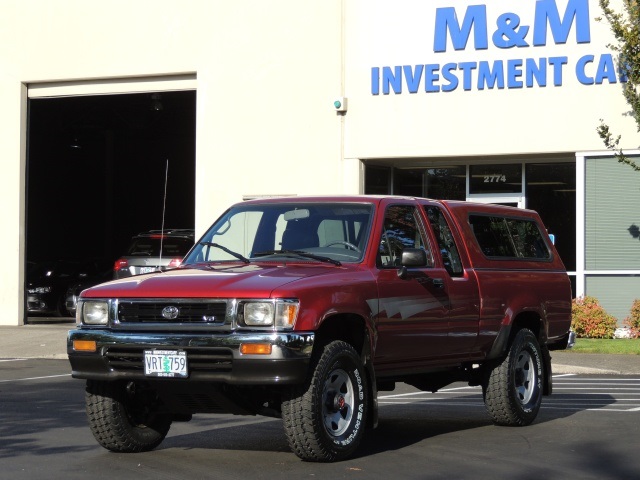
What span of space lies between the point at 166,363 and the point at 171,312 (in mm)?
365

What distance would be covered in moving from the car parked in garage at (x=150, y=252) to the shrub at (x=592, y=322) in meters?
7.07

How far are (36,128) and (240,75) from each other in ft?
55.3

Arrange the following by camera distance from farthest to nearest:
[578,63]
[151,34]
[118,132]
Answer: [118,132] → [151,34] → [578,63]

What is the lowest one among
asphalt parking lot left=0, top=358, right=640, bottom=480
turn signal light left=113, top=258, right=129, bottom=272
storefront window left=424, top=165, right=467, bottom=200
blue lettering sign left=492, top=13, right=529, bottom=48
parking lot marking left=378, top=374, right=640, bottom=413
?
parking lot marking left=378, top=374, right=640, bottom=413

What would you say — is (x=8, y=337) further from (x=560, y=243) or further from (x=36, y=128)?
(x=36, y=128)

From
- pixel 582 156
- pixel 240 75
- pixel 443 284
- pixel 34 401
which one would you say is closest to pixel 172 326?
pixel 443 284

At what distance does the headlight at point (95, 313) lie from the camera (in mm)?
9109

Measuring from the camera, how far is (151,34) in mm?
25781

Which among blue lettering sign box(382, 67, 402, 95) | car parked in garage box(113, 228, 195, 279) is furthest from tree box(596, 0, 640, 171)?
car parked in garage box(113, 228, 195, 279)

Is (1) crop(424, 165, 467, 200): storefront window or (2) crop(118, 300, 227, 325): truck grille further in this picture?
(1) crop(424, 165, 467, 200): storefront window

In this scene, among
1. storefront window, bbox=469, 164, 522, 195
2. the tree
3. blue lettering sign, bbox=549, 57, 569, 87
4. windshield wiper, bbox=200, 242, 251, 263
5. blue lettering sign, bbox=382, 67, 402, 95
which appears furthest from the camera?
storefront window, bbox=469, 164, 522, 195

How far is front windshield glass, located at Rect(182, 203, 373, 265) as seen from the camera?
32.2 feet

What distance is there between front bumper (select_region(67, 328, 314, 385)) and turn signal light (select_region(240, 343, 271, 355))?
21mm

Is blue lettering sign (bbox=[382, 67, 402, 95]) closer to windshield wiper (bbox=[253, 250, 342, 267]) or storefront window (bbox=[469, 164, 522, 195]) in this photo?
storefront window (bbox=[469, 164, 522, 195])
